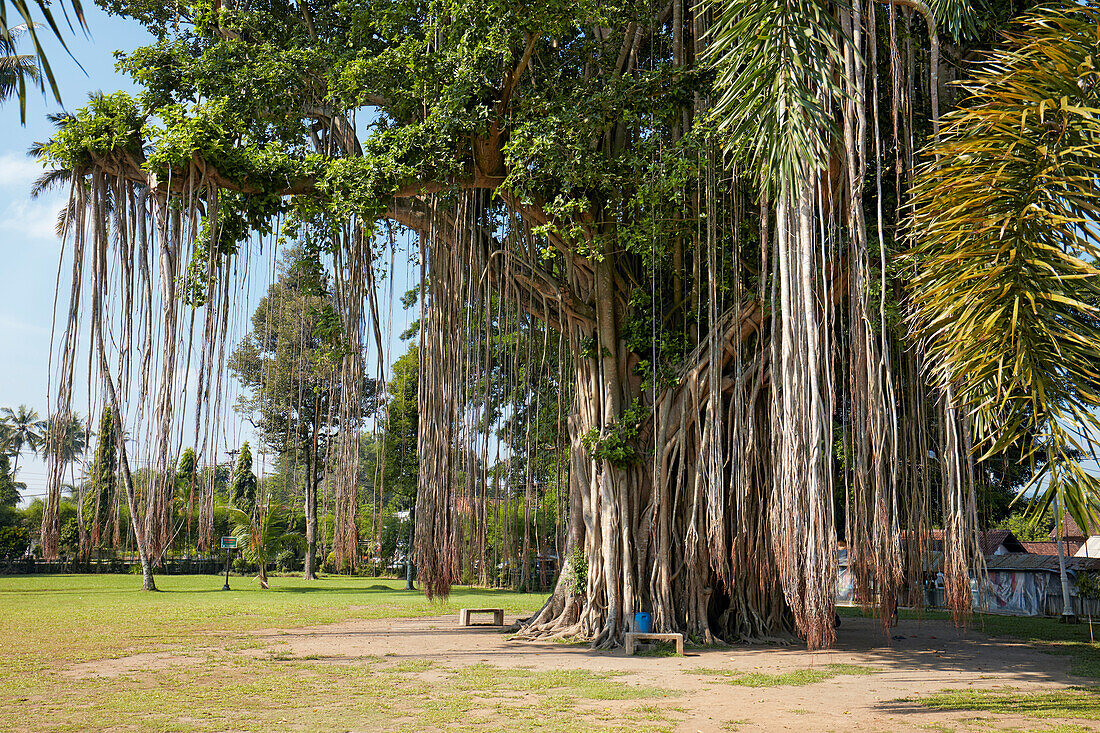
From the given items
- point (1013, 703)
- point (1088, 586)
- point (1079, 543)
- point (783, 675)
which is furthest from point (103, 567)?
point (1079, 543)

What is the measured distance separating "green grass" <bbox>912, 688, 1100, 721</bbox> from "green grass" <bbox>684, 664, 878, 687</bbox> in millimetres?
946

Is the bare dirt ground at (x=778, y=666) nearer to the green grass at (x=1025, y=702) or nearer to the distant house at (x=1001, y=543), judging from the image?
the green grass at (x=1025, y=702)

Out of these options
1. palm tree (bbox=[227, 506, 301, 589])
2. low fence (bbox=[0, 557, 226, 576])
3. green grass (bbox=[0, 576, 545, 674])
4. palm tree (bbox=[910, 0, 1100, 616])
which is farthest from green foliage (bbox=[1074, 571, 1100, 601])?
low fence (bbox=[0, 557, 226, 576])

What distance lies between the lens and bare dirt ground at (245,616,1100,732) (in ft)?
15.2

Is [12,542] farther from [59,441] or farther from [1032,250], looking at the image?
[1032,250]

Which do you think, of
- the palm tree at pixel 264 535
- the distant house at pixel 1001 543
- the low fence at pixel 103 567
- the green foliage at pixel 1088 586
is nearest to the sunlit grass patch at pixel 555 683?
the green foliage at pixel 1088 586

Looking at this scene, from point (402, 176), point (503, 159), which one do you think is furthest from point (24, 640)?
point (503, 159)

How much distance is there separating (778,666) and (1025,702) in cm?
205

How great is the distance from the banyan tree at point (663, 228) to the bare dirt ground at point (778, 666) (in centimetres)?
65

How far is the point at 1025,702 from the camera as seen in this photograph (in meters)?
5.20

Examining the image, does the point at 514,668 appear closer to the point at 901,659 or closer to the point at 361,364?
the point at 361,364

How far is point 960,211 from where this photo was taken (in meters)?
3.00

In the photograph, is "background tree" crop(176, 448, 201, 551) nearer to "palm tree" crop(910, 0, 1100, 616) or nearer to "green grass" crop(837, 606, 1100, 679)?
"palm tree" crop(910, 0, 1100, 616)

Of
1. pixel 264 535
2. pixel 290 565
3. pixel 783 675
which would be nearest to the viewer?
pixel 783 675
